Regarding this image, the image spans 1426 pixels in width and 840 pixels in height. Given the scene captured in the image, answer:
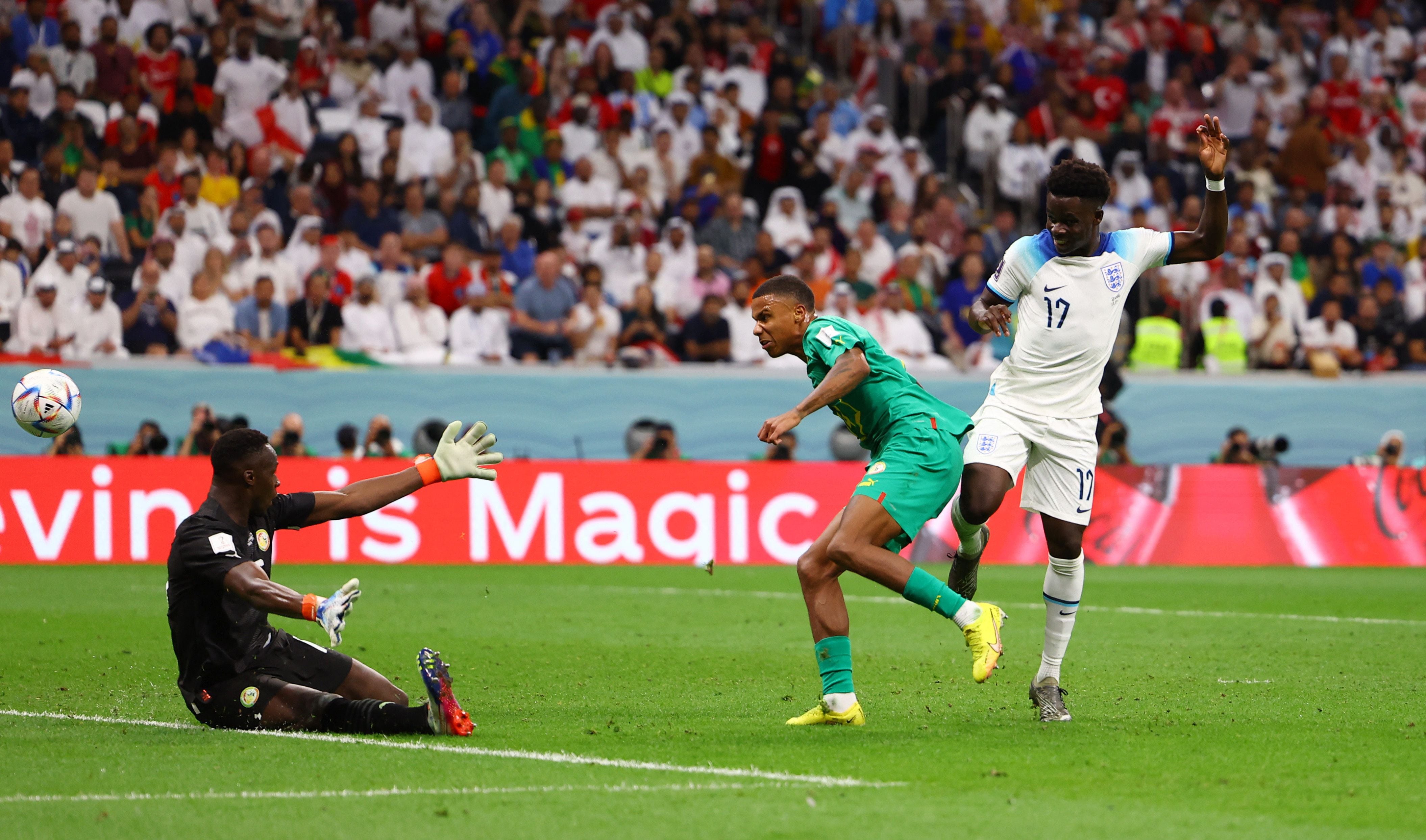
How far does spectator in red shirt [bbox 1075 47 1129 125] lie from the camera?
81.8 ft

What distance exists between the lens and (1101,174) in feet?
24.3

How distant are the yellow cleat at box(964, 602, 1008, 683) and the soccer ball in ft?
16.7

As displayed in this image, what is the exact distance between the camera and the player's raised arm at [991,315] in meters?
7.55

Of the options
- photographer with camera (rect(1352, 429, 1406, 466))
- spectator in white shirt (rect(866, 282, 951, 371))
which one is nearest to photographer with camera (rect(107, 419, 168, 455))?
spectator in white shirt (rect(866, 282, 951, 371))

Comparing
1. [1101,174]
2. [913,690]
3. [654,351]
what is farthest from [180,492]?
[1101,174]

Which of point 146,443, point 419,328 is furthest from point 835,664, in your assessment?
point 419,328

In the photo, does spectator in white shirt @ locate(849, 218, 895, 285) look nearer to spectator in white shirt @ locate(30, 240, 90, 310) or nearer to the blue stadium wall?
the blue stadium wall

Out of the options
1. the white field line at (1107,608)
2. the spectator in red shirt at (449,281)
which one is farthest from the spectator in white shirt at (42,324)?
the white field line at (1107,608)

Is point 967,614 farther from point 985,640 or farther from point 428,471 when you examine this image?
point 428,471

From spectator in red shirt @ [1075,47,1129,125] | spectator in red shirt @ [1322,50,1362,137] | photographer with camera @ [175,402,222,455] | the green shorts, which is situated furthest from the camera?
spectator in red shirt @ [1322,50,1362,137]

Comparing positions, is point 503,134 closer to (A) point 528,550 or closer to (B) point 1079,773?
(A) point 528,550

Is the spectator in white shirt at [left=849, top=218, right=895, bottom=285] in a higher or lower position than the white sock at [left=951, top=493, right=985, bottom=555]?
higher

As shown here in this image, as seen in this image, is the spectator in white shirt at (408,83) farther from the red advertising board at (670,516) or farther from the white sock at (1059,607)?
the white sock at (1059,607)

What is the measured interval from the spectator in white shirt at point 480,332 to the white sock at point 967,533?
1192 centimetres
